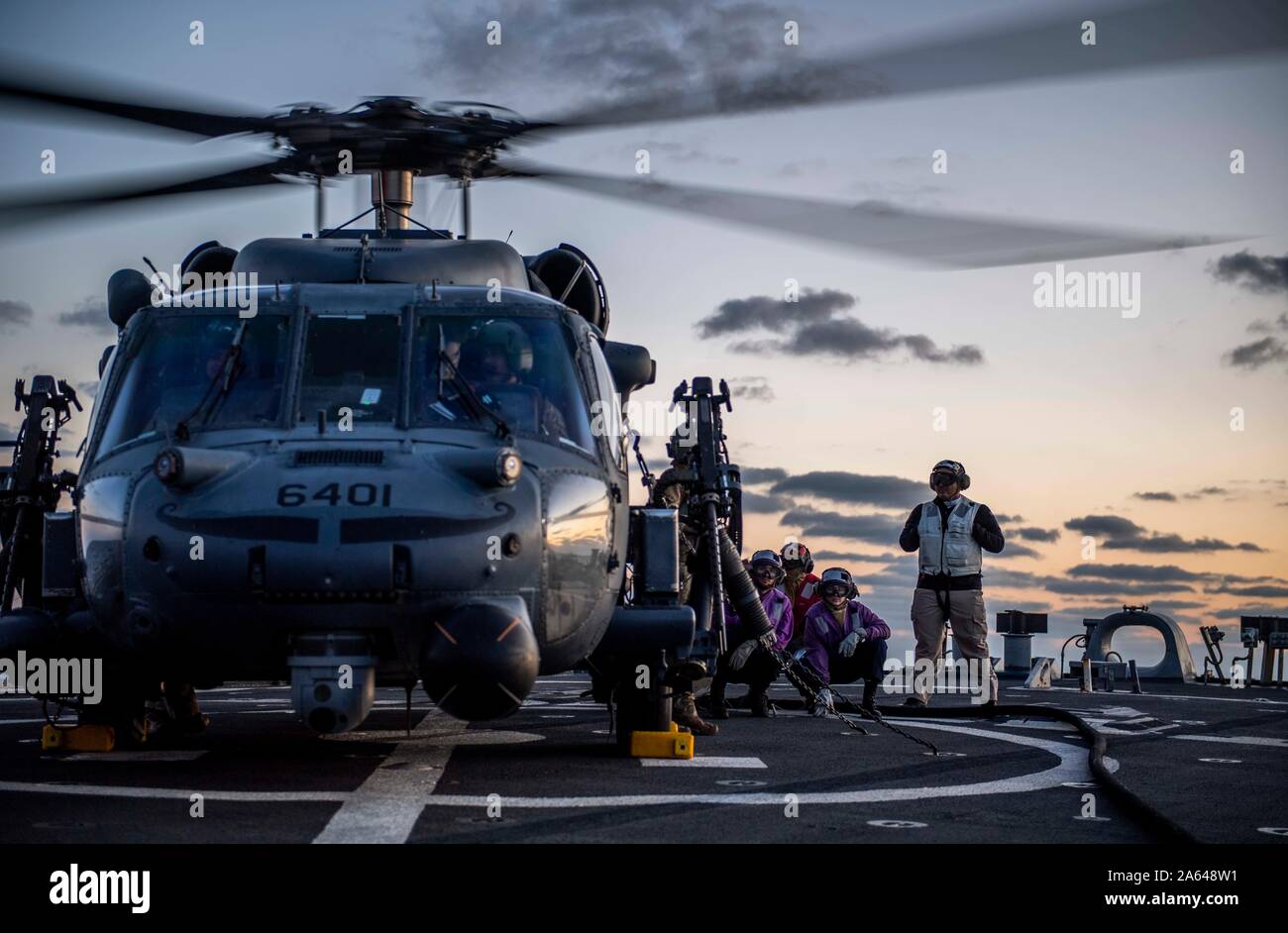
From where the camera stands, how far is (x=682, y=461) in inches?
496

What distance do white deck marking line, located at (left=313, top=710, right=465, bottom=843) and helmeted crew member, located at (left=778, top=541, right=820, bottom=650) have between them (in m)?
5.51

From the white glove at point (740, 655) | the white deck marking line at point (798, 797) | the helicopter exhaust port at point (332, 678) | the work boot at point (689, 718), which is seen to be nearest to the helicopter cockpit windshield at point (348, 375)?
the helicopter exhaust port at point (332, 678)

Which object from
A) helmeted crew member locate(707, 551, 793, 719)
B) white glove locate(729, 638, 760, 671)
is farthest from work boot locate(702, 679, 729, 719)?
white glove locate(729, 638, 760, 671)

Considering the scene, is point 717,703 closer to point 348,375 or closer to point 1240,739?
point 1240,739

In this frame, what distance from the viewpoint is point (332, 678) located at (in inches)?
331

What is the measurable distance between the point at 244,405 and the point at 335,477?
4.43ft

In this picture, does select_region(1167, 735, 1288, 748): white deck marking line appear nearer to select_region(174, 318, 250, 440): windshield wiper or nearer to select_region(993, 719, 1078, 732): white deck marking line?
select_region(993, 719, 1078, 732): white deck marking line

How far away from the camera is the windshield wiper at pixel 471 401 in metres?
9.58

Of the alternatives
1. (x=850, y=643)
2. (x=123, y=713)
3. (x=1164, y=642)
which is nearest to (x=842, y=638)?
(x=850, y=643)

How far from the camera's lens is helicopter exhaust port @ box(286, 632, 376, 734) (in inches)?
328
